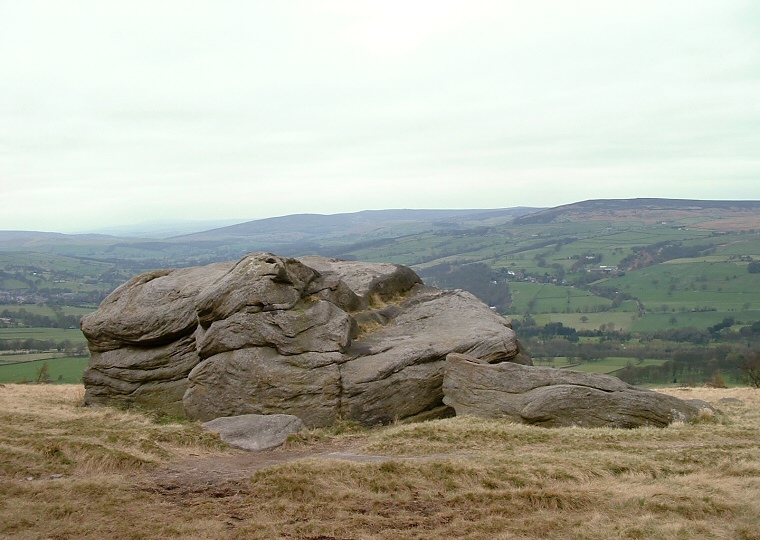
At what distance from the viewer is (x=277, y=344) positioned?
1080 inches

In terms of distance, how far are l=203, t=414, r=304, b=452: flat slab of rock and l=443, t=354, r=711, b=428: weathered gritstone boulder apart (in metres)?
6.70

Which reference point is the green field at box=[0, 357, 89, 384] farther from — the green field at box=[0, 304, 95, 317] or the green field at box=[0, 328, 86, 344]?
the green field at box=[0, 304, 95, 317]

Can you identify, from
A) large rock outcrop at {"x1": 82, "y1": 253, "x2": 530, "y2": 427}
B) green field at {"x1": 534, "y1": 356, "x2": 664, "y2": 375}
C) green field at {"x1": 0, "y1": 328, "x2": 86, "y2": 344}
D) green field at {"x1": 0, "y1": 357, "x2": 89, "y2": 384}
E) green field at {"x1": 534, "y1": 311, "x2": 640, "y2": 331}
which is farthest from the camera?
green field at {"x1": 534, "y1": 311, "x2": 640, "y2": 331}

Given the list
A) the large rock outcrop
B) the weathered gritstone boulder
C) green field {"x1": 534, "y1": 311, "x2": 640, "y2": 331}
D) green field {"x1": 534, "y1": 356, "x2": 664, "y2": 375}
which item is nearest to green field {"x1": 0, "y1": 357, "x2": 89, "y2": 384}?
the large rock outcrop

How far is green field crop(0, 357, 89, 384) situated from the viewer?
6888 centimetres

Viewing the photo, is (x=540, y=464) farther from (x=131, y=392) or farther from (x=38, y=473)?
(x=131, y=392)

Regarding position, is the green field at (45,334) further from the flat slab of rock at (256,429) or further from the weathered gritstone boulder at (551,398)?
the weathered gritstone boulder at (551,398)

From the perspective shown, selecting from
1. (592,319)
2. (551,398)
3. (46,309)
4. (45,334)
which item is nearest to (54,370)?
(45,334)

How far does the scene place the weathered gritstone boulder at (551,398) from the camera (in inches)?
960

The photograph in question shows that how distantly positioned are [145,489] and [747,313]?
131 m

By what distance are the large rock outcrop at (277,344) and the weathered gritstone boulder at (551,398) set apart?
1511 millimetres

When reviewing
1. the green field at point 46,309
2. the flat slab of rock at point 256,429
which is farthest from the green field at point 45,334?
the flat slab of rock at point 256,429

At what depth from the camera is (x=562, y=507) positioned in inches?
589

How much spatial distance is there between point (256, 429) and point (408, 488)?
26.8 ft
